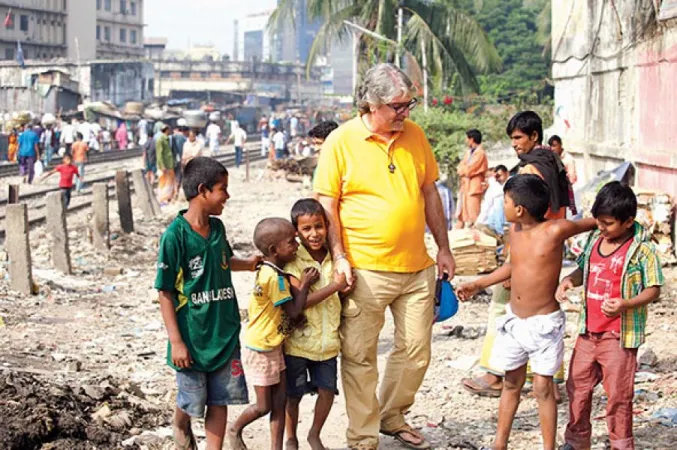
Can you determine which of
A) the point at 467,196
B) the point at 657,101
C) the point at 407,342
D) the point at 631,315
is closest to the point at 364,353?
the point at 407,342

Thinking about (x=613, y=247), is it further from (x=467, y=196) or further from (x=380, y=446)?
(x=467, y=196)

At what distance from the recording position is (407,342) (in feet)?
17.9

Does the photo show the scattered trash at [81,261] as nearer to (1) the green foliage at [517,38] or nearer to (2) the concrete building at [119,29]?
(1) the green foliage at [517,38]

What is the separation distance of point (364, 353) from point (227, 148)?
44.8 m

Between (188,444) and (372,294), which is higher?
(372,294)

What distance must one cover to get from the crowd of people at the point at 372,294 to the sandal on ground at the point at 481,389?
1245mm

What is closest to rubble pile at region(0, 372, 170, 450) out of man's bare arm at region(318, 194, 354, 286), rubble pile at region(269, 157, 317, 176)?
man's bare arm at region(318, 194, 354, 286)

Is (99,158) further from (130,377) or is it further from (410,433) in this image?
(410,433)

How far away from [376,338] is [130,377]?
259cm

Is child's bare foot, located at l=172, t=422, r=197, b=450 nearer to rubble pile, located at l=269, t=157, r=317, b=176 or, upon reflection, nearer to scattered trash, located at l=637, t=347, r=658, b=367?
scattered trash, located at l=637, t=347, r=658, b=367

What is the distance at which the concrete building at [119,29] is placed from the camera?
86.5 meters

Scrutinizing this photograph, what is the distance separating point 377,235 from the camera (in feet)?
17.4

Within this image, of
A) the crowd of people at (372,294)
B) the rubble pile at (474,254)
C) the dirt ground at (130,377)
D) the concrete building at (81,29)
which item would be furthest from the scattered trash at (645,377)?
the concrete building at (81,29)

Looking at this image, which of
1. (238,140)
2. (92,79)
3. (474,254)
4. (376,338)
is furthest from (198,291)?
(92,79)
